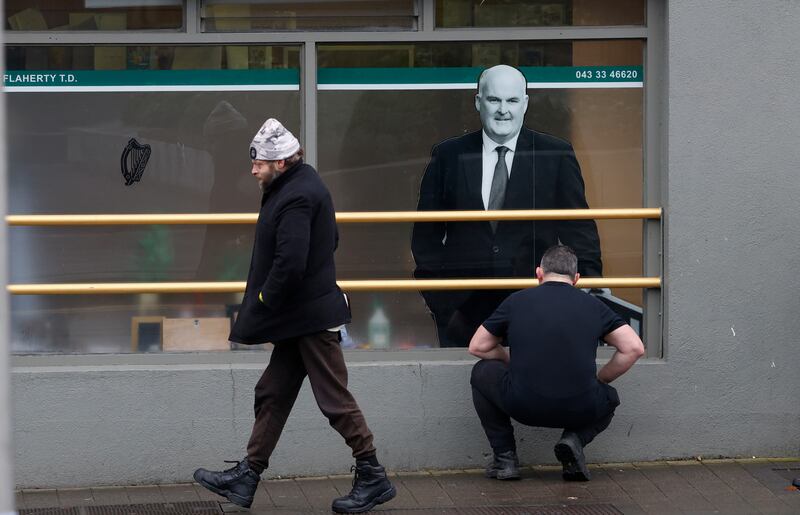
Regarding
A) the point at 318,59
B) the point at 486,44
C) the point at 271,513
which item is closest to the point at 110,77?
the point at 318,59

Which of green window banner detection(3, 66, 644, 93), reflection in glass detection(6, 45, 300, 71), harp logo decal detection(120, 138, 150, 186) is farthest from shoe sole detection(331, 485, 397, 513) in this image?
reflection in glass detection(6, 45, 300, 71)

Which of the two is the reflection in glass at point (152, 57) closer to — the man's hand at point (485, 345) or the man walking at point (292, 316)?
the man walking at point (292, 316)

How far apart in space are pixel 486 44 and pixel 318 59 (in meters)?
0.96

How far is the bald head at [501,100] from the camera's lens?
24.7 ft

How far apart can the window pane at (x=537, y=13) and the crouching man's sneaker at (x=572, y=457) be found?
7.78ft

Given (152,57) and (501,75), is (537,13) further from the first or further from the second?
(152,57)

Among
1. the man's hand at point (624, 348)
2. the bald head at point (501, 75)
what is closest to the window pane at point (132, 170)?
the bald head at point (501, 75)

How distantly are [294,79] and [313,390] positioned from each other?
2.01 meters

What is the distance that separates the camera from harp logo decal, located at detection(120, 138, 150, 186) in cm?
737

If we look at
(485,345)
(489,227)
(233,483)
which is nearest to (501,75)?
(489,227)

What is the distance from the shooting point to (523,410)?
6.78m

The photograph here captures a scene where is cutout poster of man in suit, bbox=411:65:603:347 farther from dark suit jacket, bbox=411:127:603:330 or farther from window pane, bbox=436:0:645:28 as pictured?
window pane, bbox=436:0:645:28

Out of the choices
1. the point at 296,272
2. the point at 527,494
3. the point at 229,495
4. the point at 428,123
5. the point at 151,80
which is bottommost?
the point at 527,494

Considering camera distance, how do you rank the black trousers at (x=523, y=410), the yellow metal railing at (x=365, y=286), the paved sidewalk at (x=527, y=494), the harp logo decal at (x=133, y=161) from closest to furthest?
the paved sidewalk at (x=527, y=494)
the black trousers at (x=523, y=410)
the yellow metal railing at (x=365, y=286)
the harp logo decal at (x=133, y=161)
